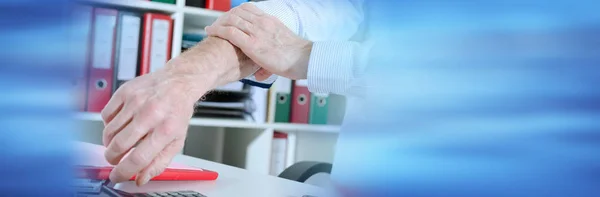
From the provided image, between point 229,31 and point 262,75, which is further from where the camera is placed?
point 262,75

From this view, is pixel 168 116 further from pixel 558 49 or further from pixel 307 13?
pixel 307 13

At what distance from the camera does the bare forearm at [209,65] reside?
2.09 feet

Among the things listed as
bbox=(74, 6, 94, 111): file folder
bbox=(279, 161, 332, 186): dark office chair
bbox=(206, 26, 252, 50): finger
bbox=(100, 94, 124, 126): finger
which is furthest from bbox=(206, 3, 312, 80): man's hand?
bbox=(74, 6, 94, 111): file folder

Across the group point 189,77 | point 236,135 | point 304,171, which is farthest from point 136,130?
point 236,135

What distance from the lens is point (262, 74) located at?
954mm

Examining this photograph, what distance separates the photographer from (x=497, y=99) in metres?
0.14

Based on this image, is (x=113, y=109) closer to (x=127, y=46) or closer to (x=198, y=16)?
(x=127, y=46)

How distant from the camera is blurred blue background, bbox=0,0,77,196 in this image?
168 mm

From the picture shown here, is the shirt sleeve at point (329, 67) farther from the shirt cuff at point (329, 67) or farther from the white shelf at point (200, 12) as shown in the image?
the white shelf at point (200, 12)

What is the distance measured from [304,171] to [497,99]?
1155 millimetres

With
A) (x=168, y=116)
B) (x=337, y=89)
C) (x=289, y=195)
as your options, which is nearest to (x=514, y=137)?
(x=168, y=116)

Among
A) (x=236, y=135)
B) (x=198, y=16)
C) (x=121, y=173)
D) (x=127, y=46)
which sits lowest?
(x=236, y=135)

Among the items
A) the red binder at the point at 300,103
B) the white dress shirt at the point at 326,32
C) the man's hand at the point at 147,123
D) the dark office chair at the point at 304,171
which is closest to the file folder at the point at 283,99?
the red binder at the point at 300,103

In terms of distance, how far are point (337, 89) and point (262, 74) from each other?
1.07ft
